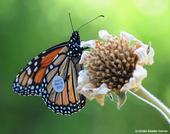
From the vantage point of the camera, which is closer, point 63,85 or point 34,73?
point 34,73

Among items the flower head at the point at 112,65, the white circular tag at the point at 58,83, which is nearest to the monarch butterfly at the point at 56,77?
the white circular tag at the point at 58,83

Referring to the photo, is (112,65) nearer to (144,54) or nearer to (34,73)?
(144,54)

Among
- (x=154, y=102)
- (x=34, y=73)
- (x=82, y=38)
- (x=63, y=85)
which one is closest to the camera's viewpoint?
(x=154, y=102)

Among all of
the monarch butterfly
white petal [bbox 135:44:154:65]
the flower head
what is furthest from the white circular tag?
white petal [bbox 135:44:154:65]

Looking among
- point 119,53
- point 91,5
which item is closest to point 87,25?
point 91,5

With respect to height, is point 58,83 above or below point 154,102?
above

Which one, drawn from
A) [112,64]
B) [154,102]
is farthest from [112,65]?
[154,102]
